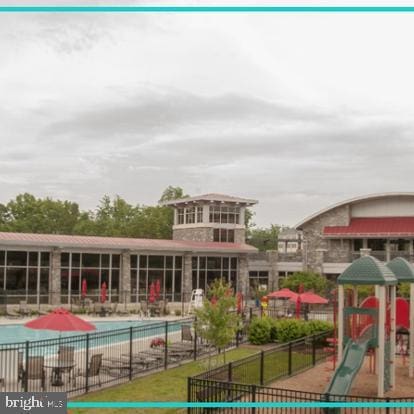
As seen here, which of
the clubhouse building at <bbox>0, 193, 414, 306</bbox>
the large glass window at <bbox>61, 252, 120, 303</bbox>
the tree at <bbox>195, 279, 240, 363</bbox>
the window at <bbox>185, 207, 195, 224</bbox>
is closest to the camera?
the tree at <bbox>195, 279, 240, 363</bbox>

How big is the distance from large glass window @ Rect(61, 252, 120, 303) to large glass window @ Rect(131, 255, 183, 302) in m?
1.28

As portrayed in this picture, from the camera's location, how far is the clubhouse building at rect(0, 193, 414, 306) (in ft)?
116

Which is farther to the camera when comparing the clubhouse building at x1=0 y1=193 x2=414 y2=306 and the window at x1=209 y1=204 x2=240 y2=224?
the window at x1=209 y1=204 x2=240 y2=224

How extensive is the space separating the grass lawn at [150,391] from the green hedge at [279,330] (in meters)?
5.07

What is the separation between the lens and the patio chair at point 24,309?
1247 inches

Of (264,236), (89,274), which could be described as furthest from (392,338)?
(264,236)

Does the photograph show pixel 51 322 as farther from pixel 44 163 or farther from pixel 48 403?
pixel 44 163

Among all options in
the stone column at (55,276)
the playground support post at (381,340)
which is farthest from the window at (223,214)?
the playground support post at (381,340)

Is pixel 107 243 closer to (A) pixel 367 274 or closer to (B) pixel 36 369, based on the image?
(B) pixel 36 369

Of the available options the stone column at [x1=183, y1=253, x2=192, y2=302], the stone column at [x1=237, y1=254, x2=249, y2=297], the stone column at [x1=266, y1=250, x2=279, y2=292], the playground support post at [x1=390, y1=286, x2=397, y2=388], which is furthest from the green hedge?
the stone column at [x1=266, y1=250, x2=279, y2=292]

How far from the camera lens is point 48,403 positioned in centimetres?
830

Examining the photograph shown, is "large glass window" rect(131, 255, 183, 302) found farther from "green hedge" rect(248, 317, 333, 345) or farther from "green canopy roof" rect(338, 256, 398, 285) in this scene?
"green canopy roof" rect(338, 256, 398, 285)

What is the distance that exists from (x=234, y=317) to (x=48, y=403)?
10435 mm

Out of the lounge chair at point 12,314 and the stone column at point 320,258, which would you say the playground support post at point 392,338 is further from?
the stone column at point 320,258
